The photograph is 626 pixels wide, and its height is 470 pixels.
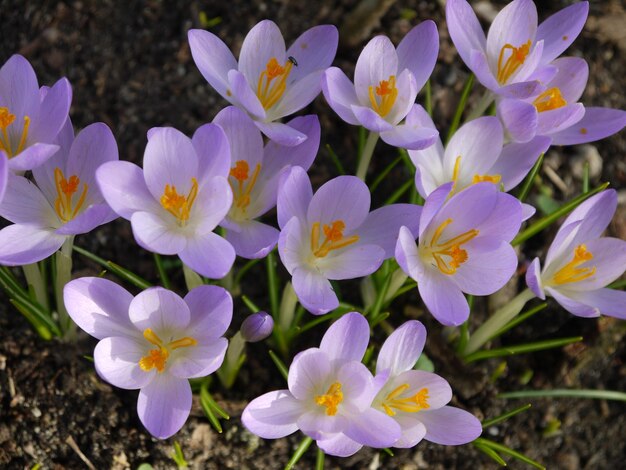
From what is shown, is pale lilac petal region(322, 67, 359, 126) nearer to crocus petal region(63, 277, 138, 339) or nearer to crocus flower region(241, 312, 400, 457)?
crocus flower region(241, 312, 400, 457)

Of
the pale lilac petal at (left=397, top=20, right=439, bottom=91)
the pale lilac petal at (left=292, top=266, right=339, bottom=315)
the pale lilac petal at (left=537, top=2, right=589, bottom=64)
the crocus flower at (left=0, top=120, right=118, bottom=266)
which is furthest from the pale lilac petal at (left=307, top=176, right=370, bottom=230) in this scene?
the pale lilac petal at (left=537, top=2, right=589, bottom=64)

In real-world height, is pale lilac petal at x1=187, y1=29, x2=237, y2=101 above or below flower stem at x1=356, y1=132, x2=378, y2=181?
above

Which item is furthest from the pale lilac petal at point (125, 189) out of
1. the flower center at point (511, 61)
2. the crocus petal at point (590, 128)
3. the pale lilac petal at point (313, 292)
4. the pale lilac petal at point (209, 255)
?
the crocus petal at point (590, 128)

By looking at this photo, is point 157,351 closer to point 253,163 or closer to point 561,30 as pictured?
point 253,163

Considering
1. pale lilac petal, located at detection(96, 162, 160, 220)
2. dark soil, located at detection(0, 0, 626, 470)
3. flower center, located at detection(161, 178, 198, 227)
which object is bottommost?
dark soil, located at detection(0, 0, 626, 470)

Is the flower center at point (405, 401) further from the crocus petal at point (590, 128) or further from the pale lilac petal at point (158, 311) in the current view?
the crocus petal at point (590, 128)

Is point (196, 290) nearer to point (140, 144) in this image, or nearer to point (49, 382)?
point (49, 382)
